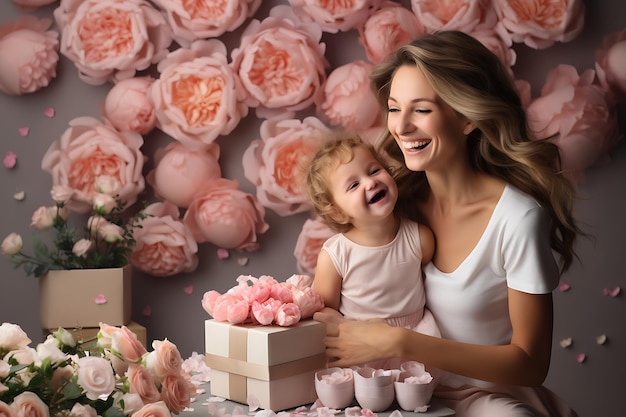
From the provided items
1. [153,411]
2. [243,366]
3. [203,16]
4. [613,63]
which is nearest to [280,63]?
[203,16]

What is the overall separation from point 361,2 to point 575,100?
2.19 ft

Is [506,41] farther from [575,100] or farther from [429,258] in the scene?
[429,258]

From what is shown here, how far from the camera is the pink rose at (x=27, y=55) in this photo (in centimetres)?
237

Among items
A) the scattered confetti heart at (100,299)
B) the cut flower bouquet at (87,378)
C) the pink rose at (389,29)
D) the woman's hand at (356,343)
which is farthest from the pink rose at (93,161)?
the cut flower bouquet at (87,378)

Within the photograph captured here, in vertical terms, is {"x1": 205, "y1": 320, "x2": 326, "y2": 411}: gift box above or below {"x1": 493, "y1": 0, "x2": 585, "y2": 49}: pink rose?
below

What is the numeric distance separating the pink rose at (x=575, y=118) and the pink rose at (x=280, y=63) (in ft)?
2.11

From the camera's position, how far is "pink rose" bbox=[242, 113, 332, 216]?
2.39m

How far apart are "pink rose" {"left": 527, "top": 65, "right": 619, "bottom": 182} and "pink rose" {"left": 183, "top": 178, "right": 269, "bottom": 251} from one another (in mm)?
851

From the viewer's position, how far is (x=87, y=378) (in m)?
1.19

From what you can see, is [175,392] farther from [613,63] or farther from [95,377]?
[613,63]

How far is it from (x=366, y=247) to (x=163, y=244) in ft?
2.80

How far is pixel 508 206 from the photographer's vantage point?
1783 millimetres

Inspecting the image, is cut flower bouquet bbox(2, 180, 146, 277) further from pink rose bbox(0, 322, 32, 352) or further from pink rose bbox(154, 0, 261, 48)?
pink rose bbox(0, 322, 32, 352)

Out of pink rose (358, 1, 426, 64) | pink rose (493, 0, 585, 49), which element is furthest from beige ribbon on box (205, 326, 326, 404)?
pink rose (493, 0, 585, 49)
